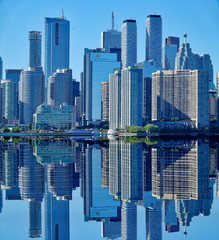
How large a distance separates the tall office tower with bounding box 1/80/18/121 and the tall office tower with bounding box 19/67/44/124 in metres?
5.66

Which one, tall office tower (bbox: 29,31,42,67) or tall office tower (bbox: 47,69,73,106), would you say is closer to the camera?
tall office tower (bbox: 47,69,73,106)

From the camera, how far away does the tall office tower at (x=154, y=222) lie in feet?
32.0

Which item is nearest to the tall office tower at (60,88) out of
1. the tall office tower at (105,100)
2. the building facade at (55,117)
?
the building facade at (55,117)

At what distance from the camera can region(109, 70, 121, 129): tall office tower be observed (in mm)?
98000

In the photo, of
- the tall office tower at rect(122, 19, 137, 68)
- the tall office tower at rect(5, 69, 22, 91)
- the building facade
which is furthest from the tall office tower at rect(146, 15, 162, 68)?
the tall office tower at rect(5, 69, 22, 91)

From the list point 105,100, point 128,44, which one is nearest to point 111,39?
point 128,44

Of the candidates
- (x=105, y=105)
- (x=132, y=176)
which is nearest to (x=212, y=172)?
(x=132, y=176)

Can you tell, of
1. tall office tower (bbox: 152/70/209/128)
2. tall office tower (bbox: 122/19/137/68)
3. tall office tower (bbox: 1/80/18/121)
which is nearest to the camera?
tall office tower (bbox: 152/70/209/128)

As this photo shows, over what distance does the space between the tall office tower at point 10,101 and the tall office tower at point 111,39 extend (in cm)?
2767

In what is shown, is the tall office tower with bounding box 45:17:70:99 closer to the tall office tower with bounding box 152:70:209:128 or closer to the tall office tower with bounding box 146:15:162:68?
the tall office tower with bounding box 146:15:162:68

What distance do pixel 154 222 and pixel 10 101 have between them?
135 meters

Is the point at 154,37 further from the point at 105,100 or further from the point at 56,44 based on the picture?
the point at 105,100

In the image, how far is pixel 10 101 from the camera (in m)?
142

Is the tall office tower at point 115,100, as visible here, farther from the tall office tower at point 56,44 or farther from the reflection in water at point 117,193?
the reflection in water at point 117,193
